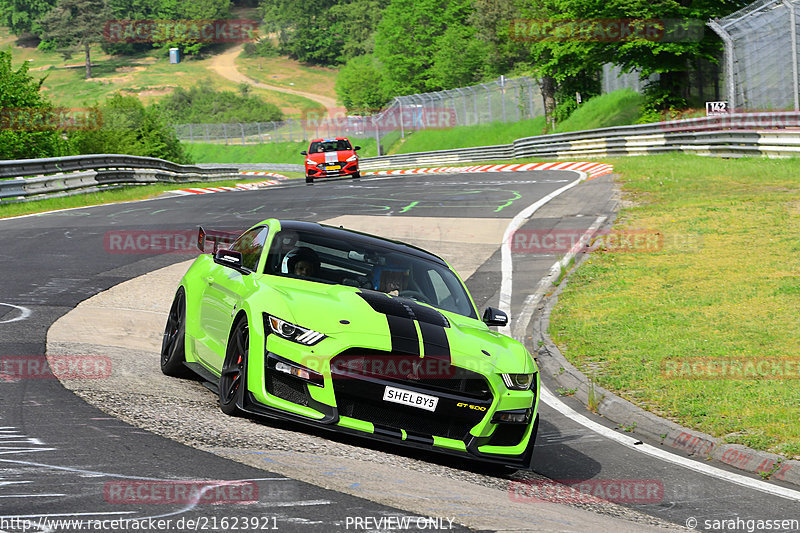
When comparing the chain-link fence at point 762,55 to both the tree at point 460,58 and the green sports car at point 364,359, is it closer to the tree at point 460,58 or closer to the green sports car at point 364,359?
the green sports car at point 364,359

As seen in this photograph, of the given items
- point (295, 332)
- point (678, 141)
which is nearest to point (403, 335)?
point (295, 332)

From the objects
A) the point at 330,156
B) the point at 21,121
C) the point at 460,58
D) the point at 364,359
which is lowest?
the point at 364,359

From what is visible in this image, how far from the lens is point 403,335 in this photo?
6391 mm

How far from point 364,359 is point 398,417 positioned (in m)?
0.43

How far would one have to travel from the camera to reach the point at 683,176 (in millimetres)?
26609

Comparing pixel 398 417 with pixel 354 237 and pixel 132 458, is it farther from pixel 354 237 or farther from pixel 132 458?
pixel 354 237

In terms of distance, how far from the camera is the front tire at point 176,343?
823 centimetres

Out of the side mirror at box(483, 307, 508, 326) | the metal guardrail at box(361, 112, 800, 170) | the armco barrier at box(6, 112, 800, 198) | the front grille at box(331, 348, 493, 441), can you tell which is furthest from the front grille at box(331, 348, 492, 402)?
the metal guardrail at box(361, 112, 800, 170)

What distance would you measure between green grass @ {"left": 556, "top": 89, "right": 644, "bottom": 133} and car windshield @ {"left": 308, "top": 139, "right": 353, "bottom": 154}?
1478 centimetres

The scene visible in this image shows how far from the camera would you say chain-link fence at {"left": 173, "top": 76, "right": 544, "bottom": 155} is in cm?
6500

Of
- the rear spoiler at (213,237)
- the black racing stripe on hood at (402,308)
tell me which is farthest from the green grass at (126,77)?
the black racing stripe on hood at (402,308)

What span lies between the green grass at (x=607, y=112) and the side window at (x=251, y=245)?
1564 inches

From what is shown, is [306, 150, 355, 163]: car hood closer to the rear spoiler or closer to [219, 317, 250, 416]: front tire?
the rear spoiler

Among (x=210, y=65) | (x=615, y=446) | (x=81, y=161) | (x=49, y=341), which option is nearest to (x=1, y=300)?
(x=49, y=341)
